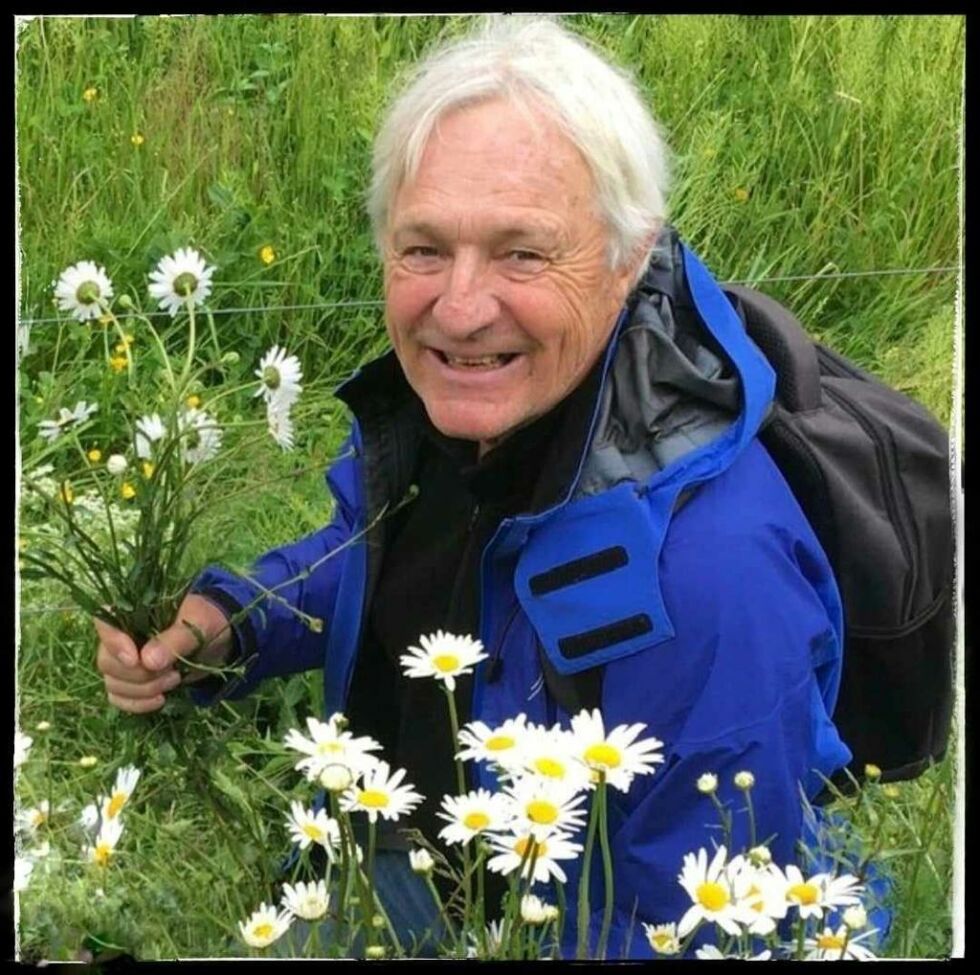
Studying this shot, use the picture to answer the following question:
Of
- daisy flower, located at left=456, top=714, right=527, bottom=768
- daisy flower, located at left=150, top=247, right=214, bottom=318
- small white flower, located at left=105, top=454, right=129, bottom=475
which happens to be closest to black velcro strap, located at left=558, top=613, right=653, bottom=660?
daisy flower, located at left=456, top=714, right=527, bottom=768

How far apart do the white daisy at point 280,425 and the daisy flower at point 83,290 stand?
0.32 metres

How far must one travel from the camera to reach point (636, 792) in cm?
254

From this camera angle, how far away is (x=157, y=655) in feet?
8.72

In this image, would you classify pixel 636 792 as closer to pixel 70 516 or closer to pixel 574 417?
pixel 574 417

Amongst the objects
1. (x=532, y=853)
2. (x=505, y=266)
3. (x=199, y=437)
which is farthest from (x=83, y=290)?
(x=532, y=853)

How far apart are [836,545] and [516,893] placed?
67 centimetres

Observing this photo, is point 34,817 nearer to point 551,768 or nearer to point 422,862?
point 422,862

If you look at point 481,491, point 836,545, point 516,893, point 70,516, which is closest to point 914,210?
point 836,545

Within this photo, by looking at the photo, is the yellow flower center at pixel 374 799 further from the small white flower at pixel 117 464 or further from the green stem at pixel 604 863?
the small white flower at pixel 117 464

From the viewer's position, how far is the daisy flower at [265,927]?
2678 mm

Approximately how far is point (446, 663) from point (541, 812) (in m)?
0.36

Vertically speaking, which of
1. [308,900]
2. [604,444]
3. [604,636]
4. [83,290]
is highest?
[83,290]

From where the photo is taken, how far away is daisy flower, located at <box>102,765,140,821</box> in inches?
108

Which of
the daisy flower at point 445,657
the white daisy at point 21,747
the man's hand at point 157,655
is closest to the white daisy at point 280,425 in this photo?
the man's hand at point 157,655
